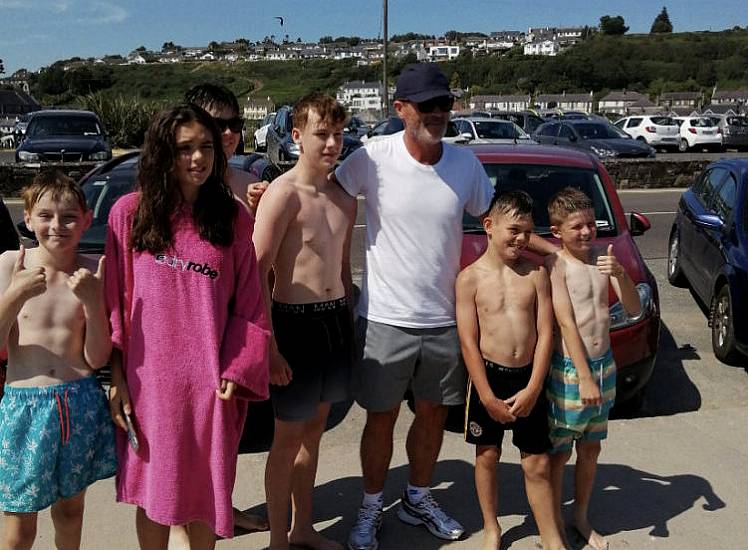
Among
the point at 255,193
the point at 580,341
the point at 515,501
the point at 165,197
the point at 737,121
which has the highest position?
the point at 165,197

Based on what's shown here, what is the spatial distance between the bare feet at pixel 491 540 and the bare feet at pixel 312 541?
0.61 meters

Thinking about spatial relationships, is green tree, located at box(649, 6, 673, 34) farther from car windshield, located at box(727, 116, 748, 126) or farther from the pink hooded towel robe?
the pink hooded towel robe

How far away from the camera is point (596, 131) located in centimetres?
2294

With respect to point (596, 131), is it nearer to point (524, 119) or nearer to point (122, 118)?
point (524, 119)

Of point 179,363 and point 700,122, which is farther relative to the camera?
point 700,122

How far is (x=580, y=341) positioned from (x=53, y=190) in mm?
2076

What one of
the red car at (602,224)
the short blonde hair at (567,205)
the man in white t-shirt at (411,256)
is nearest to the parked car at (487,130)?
the red car at (602,224)

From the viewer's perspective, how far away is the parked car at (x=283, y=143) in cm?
1995

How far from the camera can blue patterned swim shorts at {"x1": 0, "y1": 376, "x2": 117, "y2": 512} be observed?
2.53m

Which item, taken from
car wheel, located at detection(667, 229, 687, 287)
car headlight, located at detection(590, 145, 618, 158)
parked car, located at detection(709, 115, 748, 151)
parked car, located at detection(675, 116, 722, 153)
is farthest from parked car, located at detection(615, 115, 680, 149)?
car wheel, located at detection(667, 229, 687, 287)

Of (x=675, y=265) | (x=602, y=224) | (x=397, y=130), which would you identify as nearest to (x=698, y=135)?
(x=397, y=130)

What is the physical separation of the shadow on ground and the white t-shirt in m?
1.00

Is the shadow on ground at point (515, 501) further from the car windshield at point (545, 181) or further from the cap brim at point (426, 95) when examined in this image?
the car windshield at point (545, 181)

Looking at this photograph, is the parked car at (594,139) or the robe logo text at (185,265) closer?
the robe logo text at (185,265)
